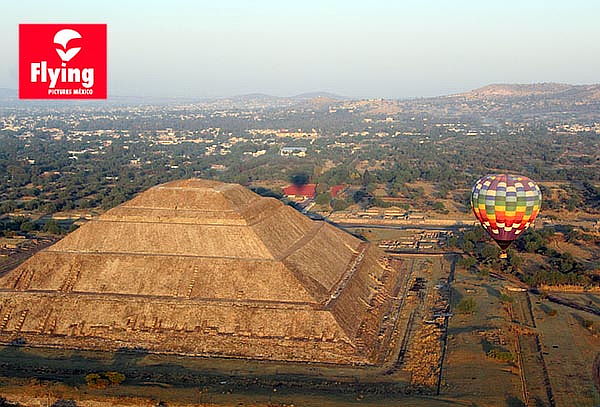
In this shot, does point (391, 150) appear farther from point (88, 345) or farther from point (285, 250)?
point (88, 345)

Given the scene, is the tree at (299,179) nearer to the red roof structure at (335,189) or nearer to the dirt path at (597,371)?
the red roof structure at (335,189)

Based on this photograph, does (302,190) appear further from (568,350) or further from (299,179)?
(568,350)

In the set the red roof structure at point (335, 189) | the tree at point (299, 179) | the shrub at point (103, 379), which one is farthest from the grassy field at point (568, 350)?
the tree at point (299, 179)

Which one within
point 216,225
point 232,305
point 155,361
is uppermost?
point 216,225

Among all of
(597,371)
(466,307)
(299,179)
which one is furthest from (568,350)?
(299,179)

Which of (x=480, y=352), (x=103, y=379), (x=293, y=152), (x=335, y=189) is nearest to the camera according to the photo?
(x=103, y=379)

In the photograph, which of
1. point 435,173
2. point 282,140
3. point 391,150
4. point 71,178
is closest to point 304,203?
point 435,173

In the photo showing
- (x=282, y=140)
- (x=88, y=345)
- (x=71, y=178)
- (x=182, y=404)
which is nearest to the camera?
(x=182, y=404)
